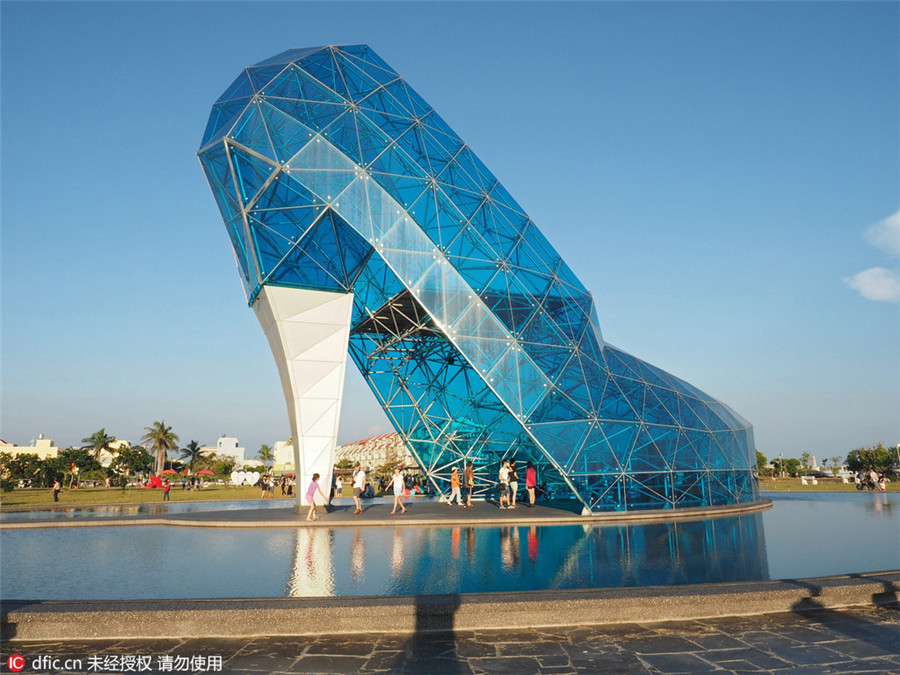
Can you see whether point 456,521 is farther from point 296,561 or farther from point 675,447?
point 675,447

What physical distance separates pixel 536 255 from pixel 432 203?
5621mm

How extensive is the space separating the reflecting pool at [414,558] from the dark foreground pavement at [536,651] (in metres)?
2.34

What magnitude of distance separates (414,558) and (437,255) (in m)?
13.3

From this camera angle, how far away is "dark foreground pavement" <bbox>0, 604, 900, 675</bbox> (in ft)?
19.2

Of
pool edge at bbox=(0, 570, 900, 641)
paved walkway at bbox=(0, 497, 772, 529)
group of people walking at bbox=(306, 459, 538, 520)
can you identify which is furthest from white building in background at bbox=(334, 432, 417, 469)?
pool edge at bbox=(0, 570, 900, 641)

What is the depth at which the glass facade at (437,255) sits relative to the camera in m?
22.5

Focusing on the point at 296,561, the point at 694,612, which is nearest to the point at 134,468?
the point at 296,561

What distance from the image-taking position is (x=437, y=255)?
918 inches

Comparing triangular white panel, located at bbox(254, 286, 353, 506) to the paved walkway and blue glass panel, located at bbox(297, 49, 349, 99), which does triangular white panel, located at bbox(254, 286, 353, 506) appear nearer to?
the paved walkway

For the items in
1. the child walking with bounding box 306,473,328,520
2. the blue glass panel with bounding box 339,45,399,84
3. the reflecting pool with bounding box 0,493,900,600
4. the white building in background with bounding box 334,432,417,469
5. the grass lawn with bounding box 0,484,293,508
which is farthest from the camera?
the white building in background with bounding box 334,432,417,469

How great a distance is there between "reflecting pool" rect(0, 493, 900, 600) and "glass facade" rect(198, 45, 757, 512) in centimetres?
521

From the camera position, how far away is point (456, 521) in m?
20.2

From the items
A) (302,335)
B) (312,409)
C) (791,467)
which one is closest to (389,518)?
(312,409)

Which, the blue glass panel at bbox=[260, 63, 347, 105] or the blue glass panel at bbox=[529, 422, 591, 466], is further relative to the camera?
the blue glass panel at bbox=[260, 63, 347, 105]
